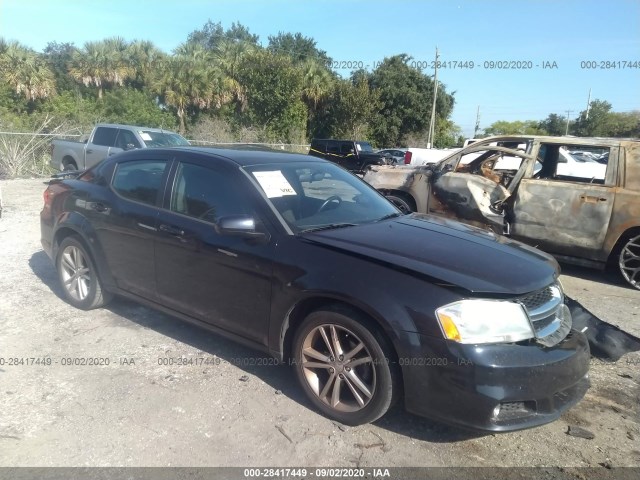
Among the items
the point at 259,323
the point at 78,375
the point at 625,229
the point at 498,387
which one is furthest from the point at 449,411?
the point at 625,229

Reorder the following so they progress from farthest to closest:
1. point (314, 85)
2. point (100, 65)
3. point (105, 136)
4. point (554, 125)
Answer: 1. point (554, 125)
2. point (314, 85)
3. point (100, 65)
4. point (105, 136)

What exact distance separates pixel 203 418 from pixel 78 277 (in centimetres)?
253

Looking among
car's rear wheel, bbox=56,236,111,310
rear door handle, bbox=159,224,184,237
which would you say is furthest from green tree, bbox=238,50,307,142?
rear door handle, bbox=159,224,184,237

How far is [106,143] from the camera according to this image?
43.0ft

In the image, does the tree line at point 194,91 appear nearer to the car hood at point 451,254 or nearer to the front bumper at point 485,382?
the car hood at point 451,254

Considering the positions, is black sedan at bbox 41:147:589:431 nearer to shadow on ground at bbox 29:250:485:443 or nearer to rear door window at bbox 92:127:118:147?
shadow on ground at bbox 29:250:485:443

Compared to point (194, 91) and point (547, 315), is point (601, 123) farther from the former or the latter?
point (547, 315)

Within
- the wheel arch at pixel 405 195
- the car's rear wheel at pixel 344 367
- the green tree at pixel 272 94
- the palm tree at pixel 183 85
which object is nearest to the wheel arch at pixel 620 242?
A: the wheel arch at pixel 405 195

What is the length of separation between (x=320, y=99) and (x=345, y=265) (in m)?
39.2

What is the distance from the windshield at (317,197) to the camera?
12.3 feet

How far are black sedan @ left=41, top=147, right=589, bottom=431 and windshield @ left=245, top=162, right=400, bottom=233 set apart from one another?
14 millimetres

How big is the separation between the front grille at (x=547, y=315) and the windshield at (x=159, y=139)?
33.5ft

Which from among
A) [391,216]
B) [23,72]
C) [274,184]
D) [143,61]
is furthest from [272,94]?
[274,184]

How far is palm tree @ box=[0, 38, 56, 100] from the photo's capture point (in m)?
31.2
